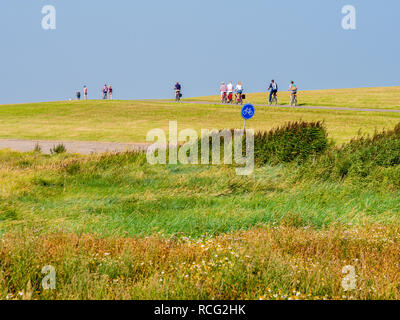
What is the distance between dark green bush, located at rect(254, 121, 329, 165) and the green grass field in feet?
1.55

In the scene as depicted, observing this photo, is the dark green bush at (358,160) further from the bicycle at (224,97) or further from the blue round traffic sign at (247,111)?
the bicycle at (224,97)

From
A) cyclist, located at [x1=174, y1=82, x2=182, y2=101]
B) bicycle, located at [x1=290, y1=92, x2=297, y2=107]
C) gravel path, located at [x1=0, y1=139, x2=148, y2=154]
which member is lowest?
gravel path, located at [x1=0, y1=139, x2=148, y2=154]

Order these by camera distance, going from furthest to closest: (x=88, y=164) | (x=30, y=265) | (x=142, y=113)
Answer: (x=142, y=113), (x=88, y=164), (x=30, y=265)

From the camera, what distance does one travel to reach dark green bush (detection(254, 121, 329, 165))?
46.0 feet

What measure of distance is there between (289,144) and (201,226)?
754cm

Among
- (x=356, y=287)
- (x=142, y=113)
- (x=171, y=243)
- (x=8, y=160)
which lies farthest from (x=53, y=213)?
(x=142, y=113)

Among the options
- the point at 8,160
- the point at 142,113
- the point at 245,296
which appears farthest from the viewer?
the point at 142,113

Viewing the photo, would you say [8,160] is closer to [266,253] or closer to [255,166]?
[255,166]

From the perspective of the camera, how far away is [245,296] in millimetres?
4117

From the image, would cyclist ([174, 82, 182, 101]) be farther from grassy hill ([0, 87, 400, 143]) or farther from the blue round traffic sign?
the blue round traffic sign

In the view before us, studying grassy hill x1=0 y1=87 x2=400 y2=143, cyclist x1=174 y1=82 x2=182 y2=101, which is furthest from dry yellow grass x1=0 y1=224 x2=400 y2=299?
cyclist x1=174 y1=82 x2=182 y2=101

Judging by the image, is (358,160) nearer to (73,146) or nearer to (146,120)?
(73,146)

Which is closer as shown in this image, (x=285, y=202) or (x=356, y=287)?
(x=356, y=287)
